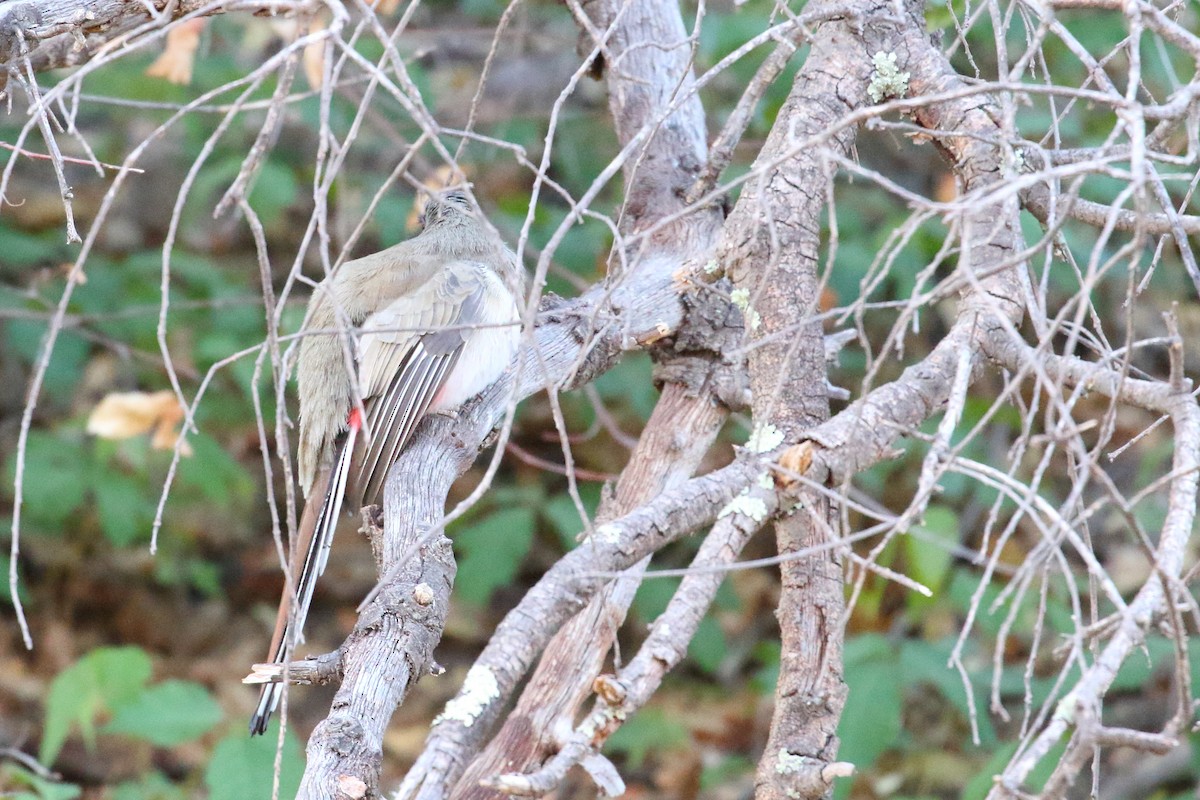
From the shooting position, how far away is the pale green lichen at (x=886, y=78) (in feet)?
8.91

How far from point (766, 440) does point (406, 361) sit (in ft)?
4.14

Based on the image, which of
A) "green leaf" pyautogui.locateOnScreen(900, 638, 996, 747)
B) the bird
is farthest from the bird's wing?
"green leaf" pyautogui.locateOnScreen(900, 638, 996, 747)

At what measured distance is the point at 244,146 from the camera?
5566 mm

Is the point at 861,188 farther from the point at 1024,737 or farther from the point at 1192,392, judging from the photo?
the point at 1024,737

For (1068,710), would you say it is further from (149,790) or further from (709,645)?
(149,790)

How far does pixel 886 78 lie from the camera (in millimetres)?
2723

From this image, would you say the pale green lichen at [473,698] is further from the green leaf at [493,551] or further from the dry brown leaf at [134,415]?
the green leaf at [493,551]

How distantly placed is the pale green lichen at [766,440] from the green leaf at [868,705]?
1.76m

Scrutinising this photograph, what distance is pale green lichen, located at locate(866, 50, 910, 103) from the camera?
2.72 m

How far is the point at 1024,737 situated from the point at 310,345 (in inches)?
101

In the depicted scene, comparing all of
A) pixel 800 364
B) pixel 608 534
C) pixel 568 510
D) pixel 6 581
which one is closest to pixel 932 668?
pixel 568 510

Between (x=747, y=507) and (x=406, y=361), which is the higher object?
(x=747, y=507)

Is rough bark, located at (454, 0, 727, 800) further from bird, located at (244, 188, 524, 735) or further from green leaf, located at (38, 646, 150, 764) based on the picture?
green leaf, located at (38, 646, 150, 764)

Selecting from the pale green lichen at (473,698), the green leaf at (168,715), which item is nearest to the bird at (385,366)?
the green leaf at (168,715)
